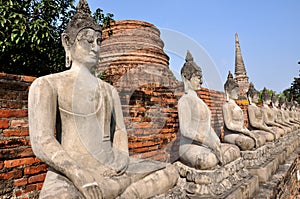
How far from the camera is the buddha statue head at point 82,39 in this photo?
1999mm

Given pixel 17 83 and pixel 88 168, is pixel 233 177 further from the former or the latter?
pixel 17 83

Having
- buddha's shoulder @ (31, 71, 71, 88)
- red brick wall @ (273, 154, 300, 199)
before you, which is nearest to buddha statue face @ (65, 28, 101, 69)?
buddha's shoulder @ (31, 71, 71, 88)

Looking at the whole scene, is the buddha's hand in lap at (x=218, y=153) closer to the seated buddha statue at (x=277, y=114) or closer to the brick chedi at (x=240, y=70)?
the seated buddha statue at (x=277, y=114)

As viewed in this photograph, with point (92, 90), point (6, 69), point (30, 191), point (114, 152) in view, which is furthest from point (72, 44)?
point (6, 69)

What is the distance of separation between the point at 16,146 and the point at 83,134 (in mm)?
1143

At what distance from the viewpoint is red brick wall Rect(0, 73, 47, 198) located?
2485 millimetres

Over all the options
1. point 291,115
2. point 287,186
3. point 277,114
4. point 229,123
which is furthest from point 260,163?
point 291,115

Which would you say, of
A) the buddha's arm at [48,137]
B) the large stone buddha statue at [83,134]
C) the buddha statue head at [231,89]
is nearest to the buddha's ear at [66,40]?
the large stone buddha statue at [83,134]

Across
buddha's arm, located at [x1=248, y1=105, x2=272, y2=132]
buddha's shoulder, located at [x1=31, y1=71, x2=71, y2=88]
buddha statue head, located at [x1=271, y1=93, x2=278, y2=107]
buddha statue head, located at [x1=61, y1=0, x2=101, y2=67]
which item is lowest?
buddha's arm, located at [x1=248, y1=105, x2=272, y2=132]

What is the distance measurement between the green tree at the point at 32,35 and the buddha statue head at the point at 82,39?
1.68 meters

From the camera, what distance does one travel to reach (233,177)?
Answer: 3.25 m

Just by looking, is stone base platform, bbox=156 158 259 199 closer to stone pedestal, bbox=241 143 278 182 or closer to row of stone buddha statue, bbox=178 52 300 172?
row of stone buddha statue, bbox=178 52 300 172

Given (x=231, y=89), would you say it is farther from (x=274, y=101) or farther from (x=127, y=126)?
(x=274, y=101)

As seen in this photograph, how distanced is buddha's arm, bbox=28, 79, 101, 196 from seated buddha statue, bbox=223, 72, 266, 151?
3.32m
